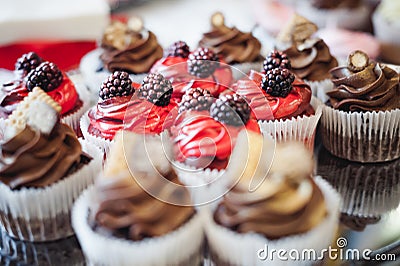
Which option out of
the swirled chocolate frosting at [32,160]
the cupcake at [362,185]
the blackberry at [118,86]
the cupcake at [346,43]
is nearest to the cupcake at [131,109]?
the blackberry at [118,86]

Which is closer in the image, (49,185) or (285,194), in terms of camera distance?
(285,194)

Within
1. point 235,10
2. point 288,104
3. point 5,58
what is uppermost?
point 288,104

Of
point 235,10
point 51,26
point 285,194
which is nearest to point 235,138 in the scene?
point 285,194

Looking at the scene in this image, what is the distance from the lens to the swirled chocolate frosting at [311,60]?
290cm

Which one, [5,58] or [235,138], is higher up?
[235,138]

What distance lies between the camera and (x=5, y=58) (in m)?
3.91

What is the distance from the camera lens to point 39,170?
1.99 meters

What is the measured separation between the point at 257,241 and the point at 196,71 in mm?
1179

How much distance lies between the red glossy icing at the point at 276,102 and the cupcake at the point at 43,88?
31.3 inches

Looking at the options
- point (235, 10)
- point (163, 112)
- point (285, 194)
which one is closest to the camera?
point (285, 194)

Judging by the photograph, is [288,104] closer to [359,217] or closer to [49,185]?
[359,217]

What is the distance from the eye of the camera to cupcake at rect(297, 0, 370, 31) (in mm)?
4281

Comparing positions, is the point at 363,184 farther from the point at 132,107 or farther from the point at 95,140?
the point at 95,140

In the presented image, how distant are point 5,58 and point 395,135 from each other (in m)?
2.62
